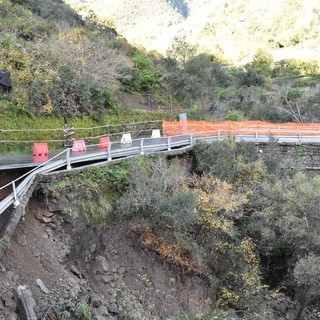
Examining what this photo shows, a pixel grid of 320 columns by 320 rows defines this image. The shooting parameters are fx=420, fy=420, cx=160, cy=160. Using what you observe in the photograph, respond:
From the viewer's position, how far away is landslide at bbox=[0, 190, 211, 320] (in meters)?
10.0

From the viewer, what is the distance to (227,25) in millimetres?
96188

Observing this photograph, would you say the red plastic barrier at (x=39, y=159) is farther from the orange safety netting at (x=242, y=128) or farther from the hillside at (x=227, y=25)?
the hillside at (x=227, y=25)

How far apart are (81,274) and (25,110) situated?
9.06 metres

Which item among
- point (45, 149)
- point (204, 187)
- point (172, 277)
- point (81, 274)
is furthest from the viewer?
point (204, 187)

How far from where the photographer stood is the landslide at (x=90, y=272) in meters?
10.0

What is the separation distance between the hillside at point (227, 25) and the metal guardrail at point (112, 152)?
1461 inches

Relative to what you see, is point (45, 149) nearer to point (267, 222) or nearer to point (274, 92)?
point (267, 222)

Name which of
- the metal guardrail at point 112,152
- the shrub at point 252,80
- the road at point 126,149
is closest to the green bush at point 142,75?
the metal guardrail at point 112,152

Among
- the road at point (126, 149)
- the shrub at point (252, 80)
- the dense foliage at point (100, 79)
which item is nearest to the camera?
the road at point (126, 149)

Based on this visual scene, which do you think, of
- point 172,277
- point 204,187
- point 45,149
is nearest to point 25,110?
point 45,149

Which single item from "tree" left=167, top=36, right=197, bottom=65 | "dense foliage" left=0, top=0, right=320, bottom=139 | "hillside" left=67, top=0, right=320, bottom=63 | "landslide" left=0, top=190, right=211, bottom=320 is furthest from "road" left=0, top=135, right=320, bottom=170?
"hillside" left=67, top=0, right=320, bottom=63

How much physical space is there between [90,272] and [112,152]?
215 inches

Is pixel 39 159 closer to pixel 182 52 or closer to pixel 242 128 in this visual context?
pixel 242 128

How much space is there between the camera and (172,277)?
14016 mm
